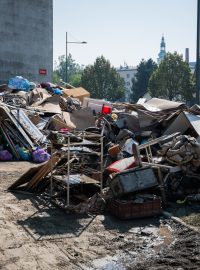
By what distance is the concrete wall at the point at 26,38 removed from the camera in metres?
32.2

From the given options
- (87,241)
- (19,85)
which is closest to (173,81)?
(19,85)

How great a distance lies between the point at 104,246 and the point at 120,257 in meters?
0.46

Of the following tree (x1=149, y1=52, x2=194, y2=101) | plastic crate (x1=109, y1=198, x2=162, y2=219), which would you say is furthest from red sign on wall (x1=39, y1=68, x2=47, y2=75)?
plastic crate (x1=109, y1=198, x2=162, y2=219)

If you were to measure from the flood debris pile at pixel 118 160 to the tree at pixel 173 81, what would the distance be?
34.7 meters

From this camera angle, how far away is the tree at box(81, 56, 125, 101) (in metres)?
56.5

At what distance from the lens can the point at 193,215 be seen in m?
7.68

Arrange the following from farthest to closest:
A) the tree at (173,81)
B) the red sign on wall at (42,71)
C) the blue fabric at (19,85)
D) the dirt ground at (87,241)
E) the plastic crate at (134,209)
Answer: the tree at (173,81) → the red sign on wall at (42,71) → the blue fabric at (19,85) → the plastic crate at (134,209) → the dirt ground at (87,241)

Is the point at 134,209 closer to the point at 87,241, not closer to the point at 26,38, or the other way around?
the point at 87,241

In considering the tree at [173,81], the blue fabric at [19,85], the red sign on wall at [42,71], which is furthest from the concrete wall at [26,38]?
the tree at [173,81]

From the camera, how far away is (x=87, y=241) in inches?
249

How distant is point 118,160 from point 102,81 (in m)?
47.4

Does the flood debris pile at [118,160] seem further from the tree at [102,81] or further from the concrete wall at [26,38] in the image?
the tree at [102,81]

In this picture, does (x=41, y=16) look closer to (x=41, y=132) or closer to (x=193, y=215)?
(x=41, y=132)

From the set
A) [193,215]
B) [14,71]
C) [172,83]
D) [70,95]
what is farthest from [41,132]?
[172,83]
